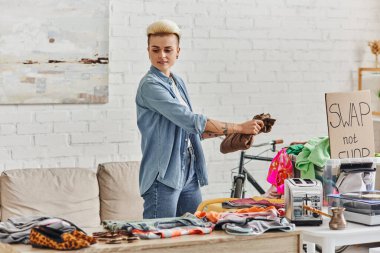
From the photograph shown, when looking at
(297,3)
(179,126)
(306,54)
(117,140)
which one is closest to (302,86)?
(306,54)

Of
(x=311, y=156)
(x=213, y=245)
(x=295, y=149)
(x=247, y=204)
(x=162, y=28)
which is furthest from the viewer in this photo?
(x=295, y=149)

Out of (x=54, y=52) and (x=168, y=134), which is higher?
(x=54, y=52)

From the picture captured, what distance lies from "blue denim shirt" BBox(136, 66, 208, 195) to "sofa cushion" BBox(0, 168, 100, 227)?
133 cm

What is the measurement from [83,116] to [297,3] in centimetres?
188

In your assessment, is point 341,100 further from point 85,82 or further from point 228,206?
point 85,82

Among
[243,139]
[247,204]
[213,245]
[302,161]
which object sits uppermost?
[243,139]

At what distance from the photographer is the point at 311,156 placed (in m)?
4.02

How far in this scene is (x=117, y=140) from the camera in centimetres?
541

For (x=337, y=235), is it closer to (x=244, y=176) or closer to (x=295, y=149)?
(x=295, y=149)

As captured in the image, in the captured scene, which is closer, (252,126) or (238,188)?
(252,126)

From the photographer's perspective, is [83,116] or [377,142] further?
[377,142]

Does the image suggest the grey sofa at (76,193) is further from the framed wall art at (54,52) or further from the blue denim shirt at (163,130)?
the blue denim shirt at (163,130)

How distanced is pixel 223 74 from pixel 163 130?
2024mm

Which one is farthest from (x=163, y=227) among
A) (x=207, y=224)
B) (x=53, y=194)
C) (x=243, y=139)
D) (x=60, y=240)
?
(x=53, y=194)
